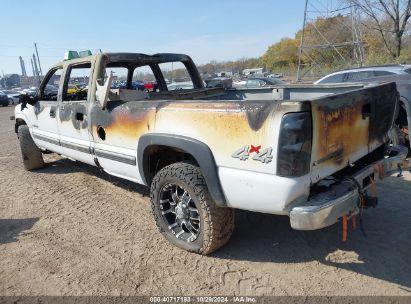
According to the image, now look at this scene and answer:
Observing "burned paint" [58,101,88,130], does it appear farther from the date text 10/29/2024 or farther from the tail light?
the tail light

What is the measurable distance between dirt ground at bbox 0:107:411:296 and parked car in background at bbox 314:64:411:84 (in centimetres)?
490

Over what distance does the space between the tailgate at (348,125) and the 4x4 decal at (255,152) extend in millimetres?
310

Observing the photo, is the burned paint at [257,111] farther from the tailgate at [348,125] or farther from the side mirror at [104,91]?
the side mirror at [104,91]

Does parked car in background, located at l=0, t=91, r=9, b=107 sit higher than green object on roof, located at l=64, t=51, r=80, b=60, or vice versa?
green object on roof, located at l=64, t=51, r=80, b=60

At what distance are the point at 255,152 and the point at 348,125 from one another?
2.75 ft

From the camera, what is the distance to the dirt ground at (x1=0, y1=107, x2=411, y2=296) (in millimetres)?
2914

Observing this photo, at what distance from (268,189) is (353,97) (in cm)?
105

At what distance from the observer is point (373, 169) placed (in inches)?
126

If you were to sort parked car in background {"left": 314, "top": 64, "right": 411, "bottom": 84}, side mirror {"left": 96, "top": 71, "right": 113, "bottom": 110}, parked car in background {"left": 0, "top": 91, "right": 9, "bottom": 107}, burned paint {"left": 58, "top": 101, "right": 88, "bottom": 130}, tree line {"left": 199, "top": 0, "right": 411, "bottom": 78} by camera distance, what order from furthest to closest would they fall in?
1. parked car in background {"left": 0, "top": 91, "right": 9, "bottom": 107}
2. tree line {"left": 199, "top": 0, "right": 411, "bottom": 78}
3. parked car in background {"left": 314, "top": 64, "right": 411, "bottom": 84}
4. burned paint {"left": 58, "top": 101, "right": 88, "bottom": 130}
5. side mirror {"left": 96, "top": 71, "right": 113, "bottom": 110}

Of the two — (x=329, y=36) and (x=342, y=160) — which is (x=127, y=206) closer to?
(x=342, y=160)

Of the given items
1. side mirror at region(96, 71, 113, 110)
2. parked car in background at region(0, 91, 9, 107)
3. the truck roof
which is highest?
the truck roof

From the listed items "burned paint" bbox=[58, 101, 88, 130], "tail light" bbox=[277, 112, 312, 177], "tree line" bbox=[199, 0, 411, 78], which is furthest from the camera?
"tree line" bbox=[199, 0, 411, 78]

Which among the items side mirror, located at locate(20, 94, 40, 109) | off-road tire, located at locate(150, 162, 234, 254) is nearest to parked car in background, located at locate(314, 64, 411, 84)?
side mirror, located at locate(20, 94, 40, 109)

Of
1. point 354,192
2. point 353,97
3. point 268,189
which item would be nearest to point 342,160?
point 354,192
